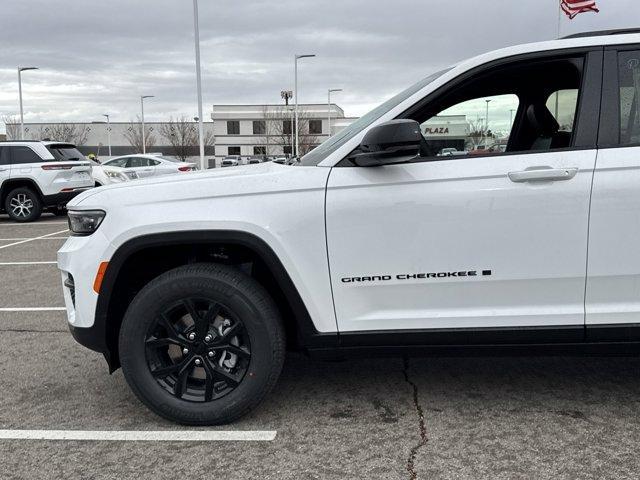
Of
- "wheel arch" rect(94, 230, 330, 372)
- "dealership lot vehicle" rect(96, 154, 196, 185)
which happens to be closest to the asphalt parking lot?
"wheel arch" rect(94, 230, 330, 372)

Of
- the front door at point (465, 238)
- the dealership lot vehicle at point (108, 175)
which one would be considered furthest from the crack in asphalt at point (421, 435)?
the dealership lot vehicle at point (108, 175)

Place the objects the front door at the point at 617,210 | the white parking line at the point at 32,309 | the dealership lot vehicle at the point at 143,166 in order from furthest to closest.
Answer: the dealership lot vehicle at the point at 143,166 < the white parking line at the point at 32,309 < the front door at the point at 617,210

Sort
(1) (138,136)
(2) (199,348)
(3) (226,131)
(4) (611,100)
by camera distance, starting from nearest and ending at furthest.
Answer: (4) (611,100), (2) (199,348), (3) (226,131), (1) (138,136)

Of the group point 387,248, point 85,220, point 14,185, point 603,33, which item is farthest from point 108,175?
point 603,33

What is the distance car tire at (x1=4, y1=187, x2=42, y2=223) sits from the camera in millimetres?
14047

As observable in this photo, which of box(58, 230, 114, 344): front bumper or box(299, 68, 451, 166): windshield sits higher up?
box(299, 68, 451, 166): windshield

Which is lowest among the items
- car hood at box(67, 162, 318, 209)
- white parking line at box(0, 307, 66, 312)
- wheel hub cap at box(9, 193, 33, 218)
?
white parking line at box(0, 307, 66, 312)

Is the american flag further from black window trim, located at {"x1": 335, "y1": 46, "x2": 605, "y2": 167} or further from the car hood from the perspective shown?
the car hood

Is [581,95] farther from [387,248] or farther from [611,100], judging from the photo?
[387,248]

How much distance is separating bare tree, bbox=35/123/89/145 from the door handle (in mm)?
95322

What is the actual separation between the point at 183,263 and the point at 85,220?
1.80 ft

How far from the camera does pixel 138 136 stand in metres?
95.9

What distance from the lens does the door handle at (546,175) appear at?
291 centimetres

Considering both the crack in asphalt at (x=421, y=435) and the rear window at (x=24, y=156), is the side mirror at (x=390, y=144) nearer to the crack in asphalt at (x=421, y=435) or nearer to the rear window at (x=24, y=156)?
the crack in asphalt at (x=421, y=435)
